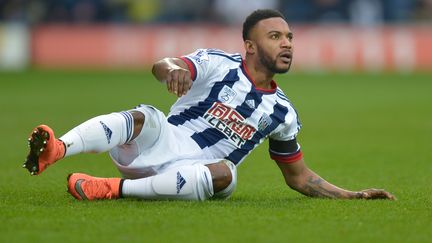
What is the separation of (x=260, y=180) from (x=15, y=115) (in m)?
8.22

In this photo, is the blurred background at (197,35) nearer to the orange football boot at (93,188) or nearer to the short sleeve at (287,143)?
the short sleeve at (287,143)

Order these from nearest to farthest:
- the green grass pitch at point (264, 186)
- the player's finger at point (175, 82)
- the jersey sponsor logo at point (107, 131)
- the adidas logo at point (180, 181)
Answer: the green grass pitch at point (264, 186) < the player's finger at point (175, 82) < the jersey sponsor logo at point (107, 131) < the adidas logo at point (180, 181)

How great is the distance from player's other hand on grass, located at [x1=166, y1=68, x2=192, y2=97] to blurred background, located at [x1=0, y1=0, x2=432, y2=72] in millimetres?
19715

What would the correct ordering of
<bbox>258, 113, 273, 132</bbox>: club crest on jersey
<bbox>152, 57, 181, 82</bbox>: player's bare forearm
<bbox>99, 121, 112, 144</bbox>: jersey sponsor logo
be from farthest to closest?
<bbox>258, 113, 273, 132</bbox>: club crest on jersey → <bbox>99, 121, 112, 144</bbox>: jersey sponsor logo → <bbox>152, 57, 181, 82</bbox>: player's bare forearm

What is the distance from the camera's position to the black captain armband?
764cm

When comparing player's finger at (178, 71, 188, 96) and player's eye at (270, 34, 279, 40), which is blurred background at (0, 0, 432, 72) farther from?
player's finger at (178, 71, 188, 96)

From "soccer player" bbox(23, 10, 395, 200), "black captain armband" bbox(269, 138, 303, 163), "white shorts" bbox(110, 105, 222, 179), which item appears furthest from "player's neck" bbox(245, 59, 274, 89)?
"white shorts" bbox(110, 105, 222, 179)

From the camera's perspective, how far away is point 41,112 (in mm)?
16734

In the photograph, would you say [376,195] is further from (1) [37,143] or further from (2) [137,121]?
(1) [37,143]

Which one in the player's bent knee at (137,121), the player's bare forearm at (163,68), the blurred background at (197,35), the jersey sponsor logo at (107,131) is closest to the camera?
the player's bare forearm at (163,68)

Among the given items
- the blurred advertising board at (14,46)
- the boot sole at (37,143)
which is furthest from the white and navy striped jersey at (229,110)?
the blurred advertising board at (14,46)

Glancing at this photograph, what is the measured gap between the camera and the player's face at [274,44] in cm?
735

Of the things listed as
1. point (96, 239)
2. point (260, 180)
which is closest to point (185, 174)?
point (96, 239)

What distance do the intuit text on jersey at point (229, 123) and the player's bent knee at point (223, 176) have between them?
33cm
